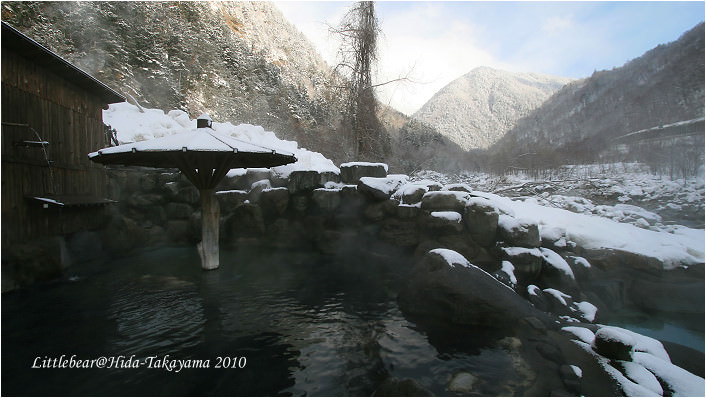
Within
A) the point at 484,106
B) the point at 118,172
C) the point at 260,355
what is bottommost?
the point at 260,355

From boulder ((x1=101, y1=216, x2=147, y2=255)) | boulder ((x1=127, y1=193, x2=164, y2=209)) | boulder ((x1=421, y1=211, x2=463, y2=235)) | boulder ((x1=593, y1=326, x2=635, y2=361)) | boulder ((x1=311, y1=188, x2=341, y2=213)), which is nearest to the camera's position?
boulder ((x1=593, y1=326, x2=635, y2=361))

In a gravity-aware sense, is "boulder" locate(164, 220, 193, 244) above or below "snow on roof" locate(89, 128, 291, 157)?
below

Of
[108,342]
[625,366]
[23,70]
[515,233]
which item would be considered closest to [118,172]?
[23,70]

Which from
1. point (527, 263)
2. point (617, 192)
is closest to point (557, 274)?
point (527, 263)

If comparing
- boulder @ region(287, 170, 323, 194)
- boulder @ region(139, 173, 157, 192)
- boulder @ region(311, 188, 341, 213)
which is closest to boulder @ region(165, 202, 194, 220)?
boulder @ region(139, 173, 157, 192)

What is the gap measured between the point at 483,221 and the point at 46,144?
9725 mm

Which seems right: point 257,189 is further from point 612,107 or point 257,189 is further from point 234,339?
point 612,107

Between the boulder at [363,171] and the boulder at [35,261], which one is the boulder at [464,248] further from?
the boulder at [35,261]

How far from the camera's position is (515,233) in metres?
6.24

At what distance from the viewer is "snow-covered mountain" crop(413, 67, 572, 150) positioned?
2252 cm

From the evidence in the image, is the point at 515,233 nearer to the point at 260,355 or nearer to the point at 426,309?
the point at 426,309

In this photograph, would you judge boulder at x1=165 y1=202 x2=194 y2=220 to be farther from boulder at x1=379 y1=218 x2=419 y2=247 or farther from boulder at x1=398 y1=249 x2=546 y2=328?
boulder at x1=398 y1=249 x2=546 y2=328

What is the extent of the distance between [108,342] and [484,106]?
3035 cm

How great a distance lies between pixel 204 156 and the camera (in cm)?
596
